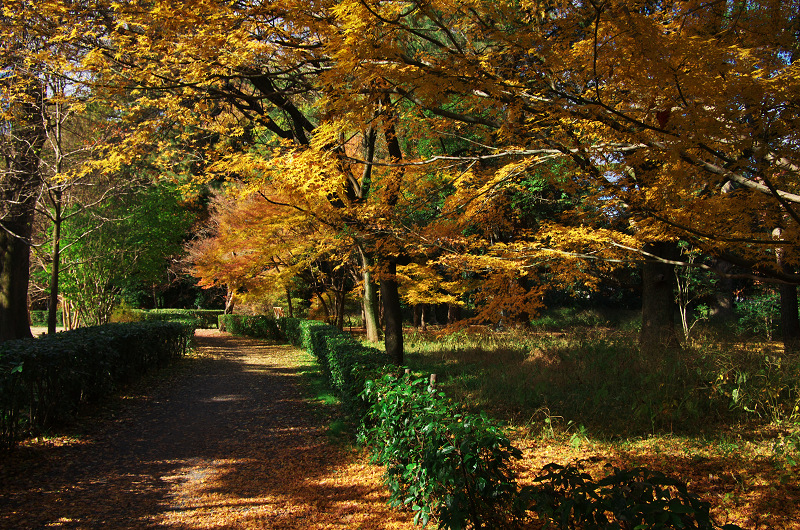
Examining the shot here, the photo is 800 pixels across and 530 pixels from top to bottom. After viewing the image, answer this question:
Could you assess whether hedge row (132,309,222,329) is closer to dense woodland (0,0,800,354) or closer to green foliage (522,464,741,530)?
dense woodland (0,0,800,354)

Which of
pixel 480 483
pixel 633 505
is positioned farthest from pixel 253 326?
pixel 633 505

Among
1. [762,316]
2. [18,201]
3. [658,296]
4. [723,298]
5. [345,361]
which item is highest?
[18,201]

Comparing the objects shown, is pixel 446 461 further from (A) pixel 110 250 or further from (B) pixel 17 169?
(A) pixel 110 250

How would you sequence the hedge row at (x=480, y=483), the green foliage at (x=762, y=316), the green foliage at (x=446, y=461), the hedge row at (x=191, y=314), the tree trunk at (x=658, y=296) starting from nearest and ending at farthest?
the hedge row at (x=480, y=483) → the green foliage at (x=446, y=461) → the tree trunk at (x=658, y=296) → the green foliage at (x=762, y=316) → the hedge row at (x=191, y=314)

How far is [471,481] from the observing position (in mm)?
2969

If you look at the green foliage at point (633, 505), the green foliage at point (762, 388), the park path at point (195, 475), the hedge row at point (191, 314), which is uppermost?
the hedge row at point (191, 314)

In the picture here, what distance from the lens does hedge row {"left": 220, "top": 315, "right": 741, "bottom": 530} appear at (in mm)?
2139

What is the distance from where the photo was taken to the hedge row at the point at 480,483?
2139 mm

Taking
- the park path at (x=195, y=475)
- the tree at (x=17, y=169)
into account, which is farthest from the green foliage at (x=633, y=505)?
the tree at (x=17, y=169)

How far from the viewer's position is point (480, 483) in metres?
2.86

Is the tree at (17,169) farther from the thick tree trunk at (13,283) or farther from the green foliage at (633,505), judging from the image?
the green foliage at (633,505)

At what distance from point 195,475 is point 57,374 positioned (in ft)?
8.13

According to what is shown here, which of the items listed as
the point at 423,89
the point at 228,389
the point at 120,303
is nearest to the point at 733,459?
the point at 423,89

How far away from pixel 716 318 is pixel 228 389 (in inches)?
751
